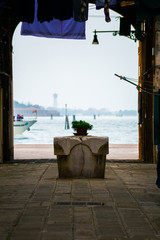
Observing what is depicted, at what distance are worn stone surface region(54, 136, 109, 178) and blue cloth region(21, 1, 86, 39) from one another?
665 cm

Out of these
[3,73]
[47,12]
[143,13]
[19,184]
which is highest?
[47,12]

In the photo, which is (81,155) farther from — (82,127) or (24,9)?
(24,9)

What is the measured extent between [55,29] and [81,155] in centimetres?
700

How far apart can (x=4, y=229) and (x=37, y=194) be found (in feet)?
7.29

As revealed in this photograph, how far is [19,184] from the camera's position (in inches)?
308

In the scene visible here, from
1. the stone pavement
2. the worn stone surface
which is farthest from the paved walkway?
the worn stone surface

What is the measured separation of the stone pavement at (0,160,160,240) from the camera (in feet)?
14.1

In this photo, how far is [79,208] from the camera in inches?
218

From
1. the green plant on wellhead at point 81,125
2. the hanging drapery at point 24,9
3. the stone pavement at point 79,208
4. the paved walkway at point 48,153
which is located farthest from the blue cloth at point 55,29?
the stone pavement at point 79,208

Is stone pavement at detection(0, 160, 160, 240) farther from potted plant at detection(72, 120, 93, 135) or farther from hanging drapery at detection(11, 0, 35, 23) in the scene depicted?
hanging drapery at detection(11, 0, 35, 23)

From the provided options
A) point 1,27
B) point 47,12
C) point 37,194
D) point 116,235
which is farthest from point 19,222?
point 1,27

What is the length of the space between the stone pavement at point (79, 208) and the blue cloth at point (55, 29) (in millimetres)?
6652

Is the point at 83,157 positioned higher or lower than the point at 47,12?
lower

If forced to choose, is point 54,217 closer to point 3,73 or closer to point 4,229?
point 4,229
